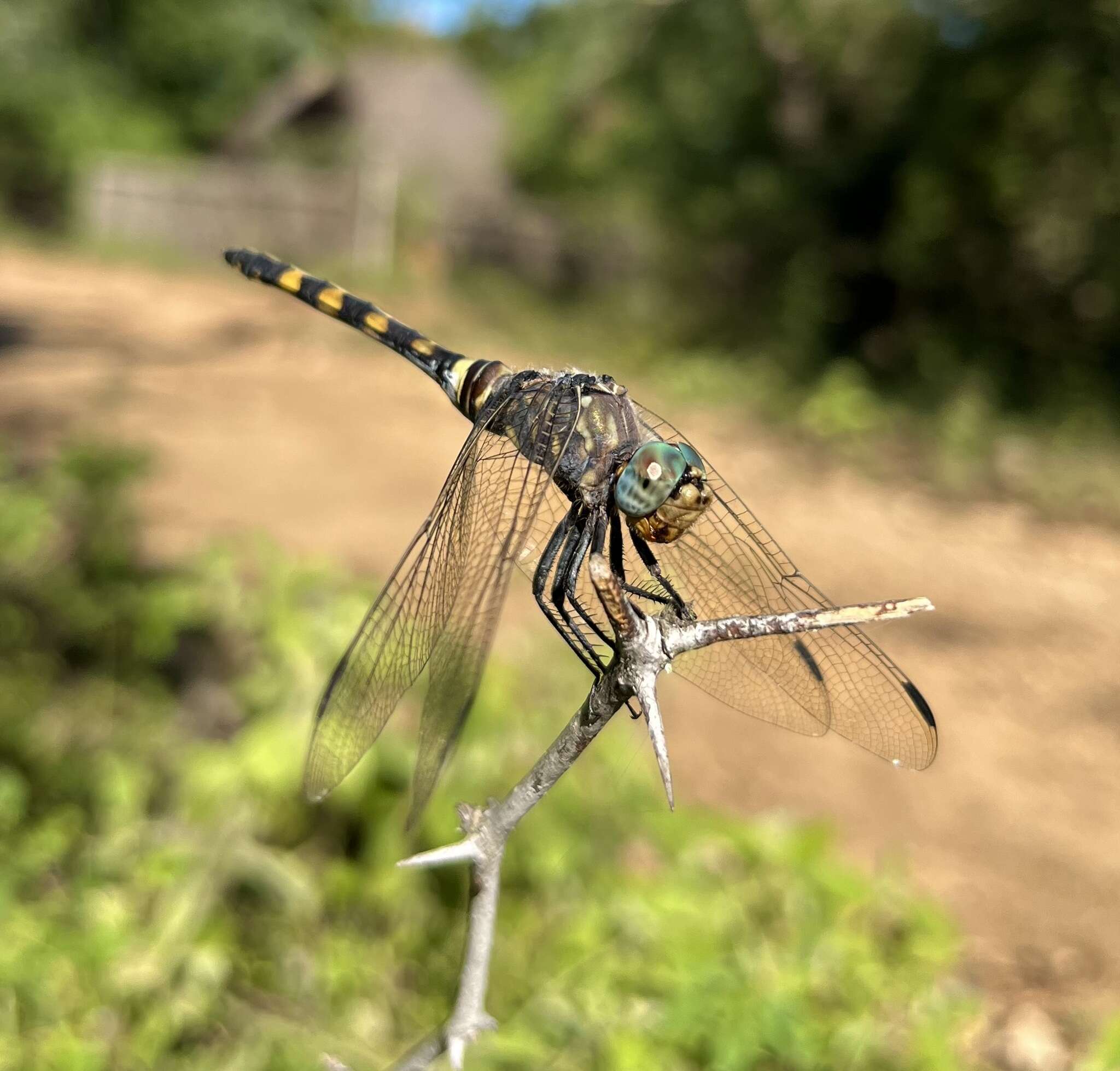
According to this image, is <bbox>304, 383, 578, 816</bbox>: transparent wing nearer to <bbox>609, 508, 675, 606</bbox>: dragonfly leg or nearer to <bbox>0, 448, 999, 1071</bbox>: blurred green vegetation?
<bbox>609, 508, 675, 606</bbox>: dragonfly leg

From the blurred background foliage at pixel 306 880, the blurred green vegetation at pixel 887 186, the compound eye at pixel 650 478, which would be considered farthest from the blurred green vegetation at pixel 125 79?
the compound eye at pixel 650 478

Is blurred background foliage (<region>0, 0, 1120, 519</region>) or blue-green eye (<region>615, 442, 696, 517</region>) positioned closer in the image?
blue-green eye (<region>615, 442, 696, 517</region>)

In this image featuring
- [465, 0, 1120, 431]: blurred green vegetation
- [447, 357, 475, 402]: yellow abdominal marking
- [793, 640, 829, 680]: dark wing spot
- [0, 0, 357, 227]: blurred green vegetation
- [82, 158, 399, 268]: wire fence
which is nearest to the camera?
[793, 640, 829, 680]: dark wing spot

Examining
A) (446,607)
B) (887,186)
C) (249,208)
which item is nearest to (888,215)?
(887,186)

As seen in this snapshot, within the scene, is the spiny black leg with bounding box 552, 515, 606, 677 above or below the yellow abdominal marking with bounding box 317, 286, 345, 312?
below

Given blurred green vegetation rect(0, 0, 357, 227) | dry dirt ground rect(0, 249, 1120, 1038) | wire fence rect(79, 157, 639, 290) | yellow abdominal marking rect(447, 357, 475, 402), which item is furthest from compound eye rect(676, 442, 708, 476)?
blurred green vegetation rect(0, 0, 357, 227)

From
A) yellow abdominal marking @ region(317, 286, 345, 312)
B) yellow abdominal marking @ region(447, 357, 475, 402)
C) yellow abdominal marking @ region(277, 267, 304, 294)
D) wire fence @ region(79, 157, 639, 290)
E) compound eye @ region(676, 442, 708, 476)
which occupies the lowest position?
compound eye @ region(676, 442, 708, 476)

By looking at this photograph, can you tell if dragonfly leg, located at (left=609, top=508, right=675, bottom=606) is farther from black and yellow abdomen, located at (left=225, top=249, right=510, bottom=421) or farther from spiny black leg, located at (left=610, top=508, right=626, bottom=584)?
black and yellow abdomen, located at (left=225, top=249, right=510, bottom=421)

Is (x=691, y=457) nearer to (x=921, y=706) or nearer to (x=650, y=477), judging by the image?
(x=650, y=477)

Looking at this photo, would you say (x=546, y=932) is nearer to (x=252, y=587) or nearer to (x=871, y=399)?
(x=252, y=587)

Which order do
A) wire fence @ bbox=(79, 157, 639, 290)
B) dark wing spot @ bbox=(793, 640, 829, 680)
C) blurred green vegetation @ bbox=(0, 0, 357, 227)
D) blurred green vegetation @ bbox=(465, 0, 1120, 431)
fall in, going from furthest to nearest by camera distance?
1. blurred green vegetation @ bbox=(0, 0, 357, 227)
2. wire fence @ bbox=(79, 157, 639, 290)
3. blurred green vegetation @ bbox=(465, 0, 1120, 431)
4. dark wing spot @ bbox=(793, 640, 829, 680)
